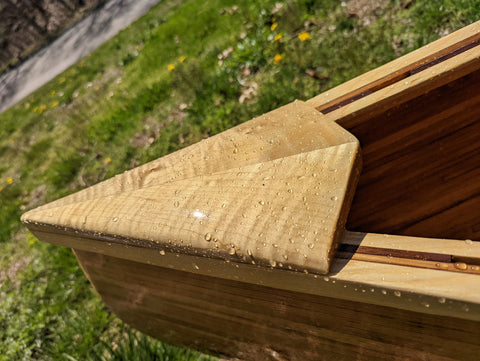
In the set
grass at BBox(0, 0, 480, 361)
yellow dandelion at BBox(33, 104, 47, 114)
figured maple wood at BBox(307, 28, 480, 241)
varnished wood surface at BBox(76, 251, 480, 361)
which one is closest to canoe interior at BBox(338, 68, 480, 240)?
figured maple wood at BBox(307, 28, 480, 241)

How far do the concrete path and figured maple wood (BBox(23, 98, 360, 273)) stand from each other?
658 centimetres

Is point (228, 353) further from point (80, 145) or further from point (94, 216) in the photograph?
point (80, 145)

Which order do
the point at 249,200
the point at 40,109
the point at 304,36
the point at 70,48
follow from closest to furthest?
the point at 249,200, the point at 304,36, the point at 40,109, the point at 70,48

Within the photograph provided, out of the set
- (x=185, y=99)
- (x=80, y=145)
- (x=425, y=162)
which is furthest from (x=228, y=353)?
(x=80, y=145)

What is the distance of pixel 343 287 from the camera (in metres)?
0.79

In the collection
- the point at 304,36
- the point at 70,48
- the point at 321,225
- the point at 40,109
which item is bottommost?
the point at 304,36

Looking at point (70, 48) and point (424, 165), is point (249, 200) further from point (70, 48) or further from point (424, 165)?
point (70, 48)

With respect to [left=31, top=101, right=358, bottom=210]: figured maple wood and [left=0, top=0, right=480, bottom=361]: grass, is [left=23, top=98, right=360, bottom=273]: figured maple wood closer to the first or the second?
[left=31, top=101, right=358, bottom=210]: figured maple wood

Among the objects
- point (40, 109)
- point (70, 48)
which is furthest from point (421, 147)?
point (70, 48)

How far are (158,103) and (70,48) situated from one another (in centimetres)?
542

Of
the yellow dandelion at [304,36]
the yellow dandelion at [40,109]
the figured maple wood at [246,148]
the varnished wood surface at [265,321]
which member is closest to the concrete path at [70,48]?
the yellow dandelion at [40,109]

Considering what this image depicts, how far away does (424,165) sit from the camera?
1.33 meters

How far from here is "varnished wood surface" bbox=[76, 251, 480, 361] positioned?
2.83 ft

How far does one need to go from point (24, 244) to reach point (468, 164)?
3918 millimetres
